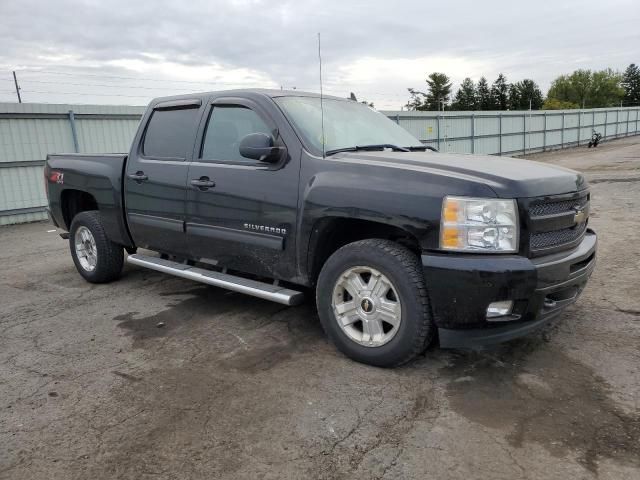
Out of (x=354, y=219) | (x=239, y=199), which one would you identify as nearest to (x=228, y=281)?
(x=239, y=199)

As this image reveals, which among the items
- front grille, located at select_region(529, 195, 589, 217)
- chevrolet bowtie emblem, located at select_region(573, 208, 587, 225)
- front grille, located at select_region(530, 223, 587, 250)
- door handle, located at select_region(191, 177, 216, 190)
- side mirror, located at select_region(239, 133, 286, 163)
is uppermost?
side mirror, located at select_region(239, 133, 286, 163)

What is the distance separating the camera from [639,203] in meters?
10.0

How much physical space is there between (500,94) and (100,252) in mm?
111283

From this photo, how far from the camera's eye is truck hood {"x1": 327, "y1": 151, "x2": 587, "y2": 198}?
3.08 meters

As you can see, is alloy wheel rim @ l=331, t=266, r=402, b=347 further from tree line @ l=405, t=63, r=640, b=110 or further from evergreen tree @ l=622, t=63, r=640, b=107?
evergreen tree @ l=622, t=63, r=640, b=107

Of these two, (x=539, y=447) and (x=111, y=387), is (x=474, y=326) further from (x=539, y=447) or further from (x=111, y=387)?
(x=111, y=387)

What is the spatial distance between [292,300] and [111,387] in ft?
4.25

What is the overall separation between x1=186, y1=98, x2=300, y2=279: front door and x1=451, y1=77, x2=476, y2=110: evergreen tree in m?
106

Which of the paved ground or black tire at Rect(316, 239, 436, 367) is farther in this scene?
black tire at Rect(316, 239, 436, 367)

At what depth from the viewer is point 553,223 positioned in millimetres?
3238

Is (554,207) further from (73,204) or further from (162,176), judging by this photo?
(73,204)

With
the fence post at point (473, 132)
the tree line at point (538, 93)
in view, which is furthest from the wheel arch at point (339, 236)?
the tree line at point (538, 93)

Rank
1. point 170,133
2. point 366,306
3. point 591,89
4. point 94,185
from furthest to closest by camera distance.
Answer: point 591,89
point 94,185
point 170,133
point 366,306

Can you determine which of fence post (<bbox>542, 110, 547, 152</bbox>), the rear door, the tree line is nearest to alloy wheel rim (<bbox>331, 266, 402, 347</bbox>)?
the rear door
